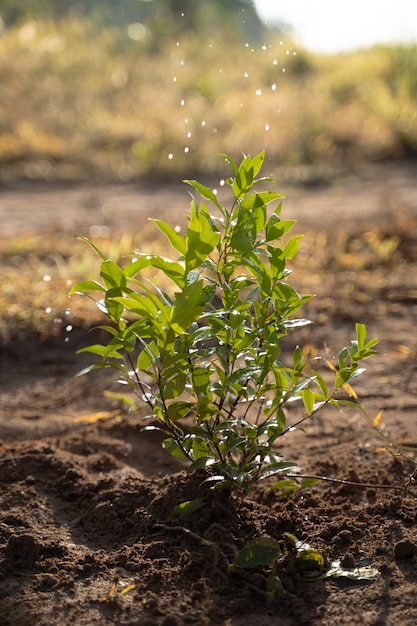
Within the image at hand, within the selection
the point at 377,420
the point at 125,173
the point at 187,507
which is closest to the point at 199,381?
the point at 187,507

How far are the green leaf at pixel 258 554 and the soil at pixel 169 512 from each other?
4 centimetres

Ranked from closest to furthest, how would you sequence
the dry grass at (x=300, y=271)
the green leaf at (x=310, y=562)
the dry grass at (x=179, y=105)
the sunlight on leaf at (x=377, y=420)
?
the green leaf at (x=310, y=562)
the sunlight on leaf at (x=377, y=420)
the dry grass at (x=300, y=271)
the dry grass at (x=179, y=105)

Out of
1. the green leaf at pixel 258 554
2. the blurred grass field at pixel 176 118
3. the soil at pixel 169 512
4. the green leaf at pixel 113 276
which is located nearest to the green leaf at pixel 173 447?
the soil at pixel 169 512

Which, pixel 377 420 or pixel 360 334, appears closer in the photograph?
pixel 360 334

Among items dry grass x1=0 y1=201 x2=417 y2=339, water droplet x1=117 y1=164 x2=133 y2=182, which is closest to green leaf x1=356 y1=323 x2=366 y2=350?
dry grass x1=0 y1=201 x2=417 y2=339

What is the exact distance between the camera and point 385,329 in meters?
4.50

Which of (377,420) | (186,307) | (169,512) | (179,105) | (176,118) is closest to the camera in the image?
(186,307)

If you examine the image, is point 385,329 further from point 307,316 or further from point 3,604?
point 3,604

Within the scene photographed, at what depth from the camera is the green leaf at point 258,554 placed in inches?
86.0

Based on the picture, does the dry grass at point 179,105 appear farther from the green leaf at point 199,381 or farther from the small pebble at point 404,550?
the small pebble at point 404,550

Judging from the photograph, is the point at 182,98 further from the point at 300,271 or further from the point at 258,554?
the point at 258,554

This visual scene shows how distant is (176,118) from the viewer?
10.4 m

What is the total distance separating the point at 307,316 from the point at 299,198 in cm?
327

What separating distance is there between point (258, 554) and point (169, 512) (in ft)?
1.24
